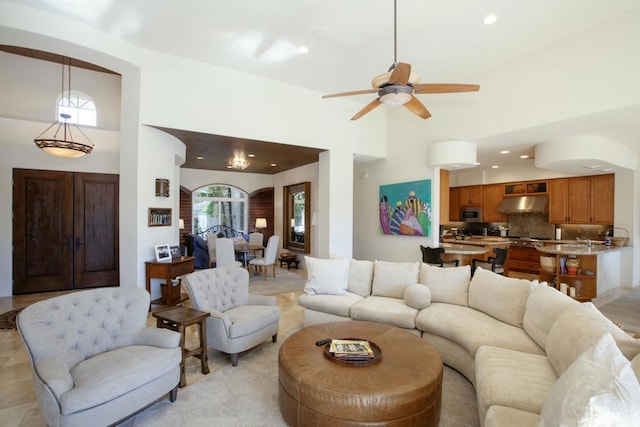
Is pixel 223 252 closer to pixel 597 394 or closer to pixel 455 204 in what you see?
pixel 597 394

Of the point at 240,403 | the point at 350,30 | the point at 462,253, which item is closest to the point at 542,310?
the point at 240,403

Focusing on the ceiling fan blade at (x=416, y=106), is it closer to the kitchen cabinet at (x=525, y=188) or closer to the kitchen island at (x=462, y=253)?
the kitchen island at (x=462, y=253)

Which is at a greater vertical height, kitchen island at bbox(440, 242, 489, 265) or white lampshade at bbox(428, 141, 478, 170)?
white lampshade at bbox(428, 141, 478, 170)

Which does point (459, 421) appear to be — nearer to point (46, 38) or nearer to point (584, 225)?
point (46, 38)

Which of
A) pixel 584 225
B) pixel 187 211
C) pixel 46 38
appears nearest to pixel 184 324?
pixel 46 38

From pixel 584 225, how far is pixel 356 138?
6.01 metres

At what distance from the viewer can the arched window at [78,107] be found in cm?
588

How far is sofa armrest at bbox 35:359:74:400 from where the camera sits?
1.85 m

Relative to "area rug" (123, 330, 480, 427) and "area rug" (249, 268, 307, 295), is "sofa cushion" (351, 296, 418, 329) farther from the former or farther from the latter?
"area rug" (249, 268, 307, 295)

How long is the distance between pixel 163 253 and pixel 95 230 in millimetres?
2510

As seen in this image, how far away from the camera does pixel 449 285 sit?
3680 millimetres

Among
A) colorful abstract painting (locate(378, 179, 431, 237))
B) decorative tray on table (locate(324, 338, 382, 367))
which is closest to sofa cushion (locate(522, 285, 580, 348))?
decorative tray on table (locate(324, 338, 382, 367))

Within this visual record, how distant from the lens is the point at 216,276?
3639 millimetres

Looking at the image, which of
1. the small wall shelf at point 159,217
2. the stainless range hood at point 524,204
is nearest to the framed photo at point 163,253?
the small wall shelf at point 159,217
